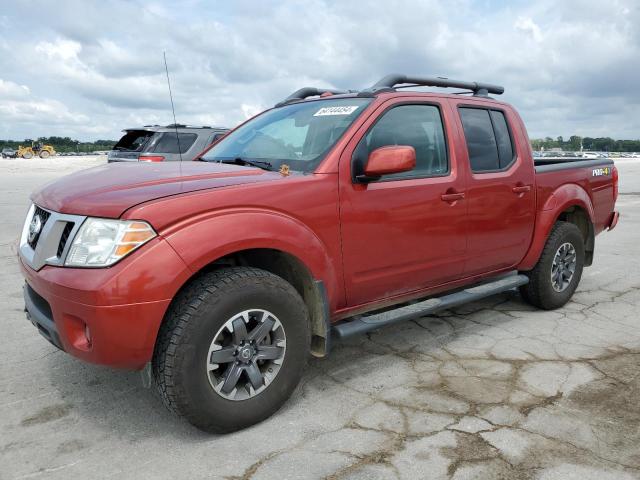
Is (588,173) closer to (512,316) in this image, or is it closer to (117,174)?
(512,316)

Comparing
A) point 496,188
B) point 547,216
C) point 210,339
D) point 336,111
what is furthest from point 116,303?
point 547,216

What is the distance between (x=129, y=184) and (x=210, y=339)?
88cm

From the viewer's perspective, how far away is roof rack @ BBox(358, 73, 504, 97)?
3.74 m

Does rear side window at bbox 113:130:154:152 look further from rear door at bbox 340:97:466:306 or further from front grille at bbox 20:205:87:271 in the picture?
front grille at bbox 20:205:87:271

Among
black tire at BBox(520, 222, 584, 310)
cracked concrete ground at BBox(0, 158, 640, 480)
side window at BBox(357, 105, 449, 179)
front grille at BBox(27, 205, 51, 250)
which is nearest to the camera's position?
cracked concrete ground at BBox(0, 158, 640, 480)

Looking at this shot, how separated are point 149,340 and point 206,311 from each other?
281mm

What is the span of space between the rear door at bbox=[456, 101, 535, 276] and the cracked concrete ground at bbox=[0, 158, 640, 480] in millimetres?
662

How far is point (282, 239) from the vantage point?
9.29 ft

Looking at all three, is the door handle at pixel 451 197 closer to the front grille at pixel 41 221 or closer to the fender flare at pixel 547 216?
the fender flare at pixel 547 216

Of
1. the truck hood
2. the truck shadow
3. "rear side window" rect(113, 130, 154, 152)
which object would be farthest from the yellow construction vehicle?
the truck hood

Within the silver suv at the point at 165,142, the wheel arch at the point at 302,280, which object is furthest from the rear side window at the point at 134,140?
the wheel arch at the point at 302,280

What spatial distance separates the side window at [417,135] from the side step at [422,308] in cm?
86

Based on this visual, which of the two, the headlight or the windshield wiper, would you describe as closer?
the headlight

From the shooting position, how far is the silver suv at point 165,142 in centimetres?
962
